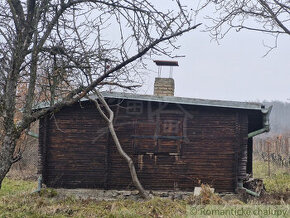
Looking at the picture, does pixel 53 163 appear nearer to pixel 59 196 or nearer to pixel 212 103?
pixel 59 196

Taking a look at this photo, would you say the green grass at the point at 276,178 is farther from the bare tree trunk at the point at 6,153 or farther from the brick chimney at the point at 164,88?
the bare tree trunk at the point at 6,153

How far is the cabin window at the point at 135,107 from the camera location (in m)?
10.9

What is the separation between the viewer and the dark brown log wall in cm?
1080

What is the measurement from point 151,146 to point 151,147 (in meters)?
0.03

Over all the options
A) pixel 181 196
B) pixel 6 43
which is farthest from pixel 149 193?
pixel 6 43

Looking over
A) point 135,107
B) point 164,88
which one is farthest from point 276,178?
point 135,107

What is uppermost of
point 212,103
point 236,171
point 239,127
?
point 212,103

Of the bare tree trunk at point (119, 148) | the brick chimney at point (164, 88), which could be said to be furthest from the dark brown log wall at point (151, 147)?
the brick chimney at point (164, 88)

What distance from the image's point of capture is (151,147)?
1087cm

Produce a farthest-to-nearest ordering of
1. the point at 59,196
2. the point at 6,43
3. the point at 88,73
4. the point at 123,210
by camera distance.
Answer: the point at 59,196 → the point at 123,210 → the point at 88,73 → the point at 6,43

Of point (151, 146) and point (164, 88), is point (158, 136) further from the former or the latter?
point (164, 88)

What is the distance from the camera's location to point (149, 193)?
10656 millimetres

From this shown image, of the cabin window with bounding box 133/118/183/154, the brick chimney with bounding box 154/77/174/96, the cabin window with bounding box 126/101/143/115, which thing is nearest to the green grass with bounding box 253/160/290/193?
the cabin window with bounding box 133/118/183/154

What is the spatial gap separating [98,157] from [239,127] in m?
4.51
